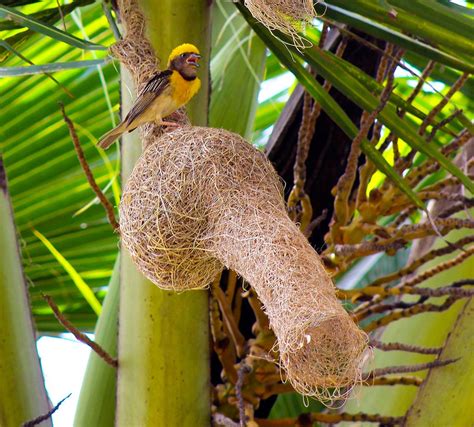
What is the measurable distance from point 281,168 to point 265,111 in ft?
2.49

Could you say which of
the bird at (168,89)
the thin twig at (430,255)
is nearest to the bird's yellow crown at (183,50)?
the bird at (168,89)

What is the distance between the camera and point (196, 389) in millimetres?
1972

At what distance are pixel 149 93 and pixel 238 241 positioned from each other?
1.82 ft

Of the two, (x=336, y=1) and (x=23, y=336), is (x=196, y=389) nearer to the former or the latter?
(x=23, y=336)

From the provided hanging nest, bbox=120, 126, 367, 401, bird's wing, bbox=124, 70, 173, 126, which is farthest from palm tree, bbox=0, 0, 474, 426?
hanging nest, bbox=120, 126, 367, 401

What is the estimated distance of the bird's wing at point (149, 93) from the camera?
1.90 metres

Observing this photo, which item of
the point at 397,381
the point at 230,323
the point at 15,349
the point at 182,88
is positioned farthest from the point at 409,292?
the point at 15,349

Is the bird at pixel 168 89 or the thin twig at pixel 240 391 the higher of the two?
the bird at pixel 168 89

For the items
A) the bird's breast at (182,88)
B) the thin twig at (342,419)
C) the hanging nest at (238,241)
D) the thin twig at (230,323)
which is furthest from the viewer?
the thin twig at (230,323)

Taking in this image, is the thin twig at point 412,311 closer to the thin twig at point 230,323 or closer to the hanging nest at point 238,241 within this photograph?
the thin twig at point 230,323

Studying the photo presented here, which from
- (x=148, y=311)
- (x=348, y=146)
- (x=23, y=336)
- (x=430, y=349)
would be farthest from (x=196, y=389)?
(x=348, y=146)

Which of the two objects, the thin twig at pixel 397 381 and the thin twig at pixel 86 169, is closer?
the thin twig at pixel 86 169

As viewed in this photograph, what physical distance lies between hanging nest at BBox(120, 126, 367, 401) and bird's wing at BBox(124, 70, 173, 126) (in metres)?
0.09

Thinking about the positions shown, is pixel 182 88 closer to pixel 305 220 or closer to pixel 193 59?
pixel 193 59
